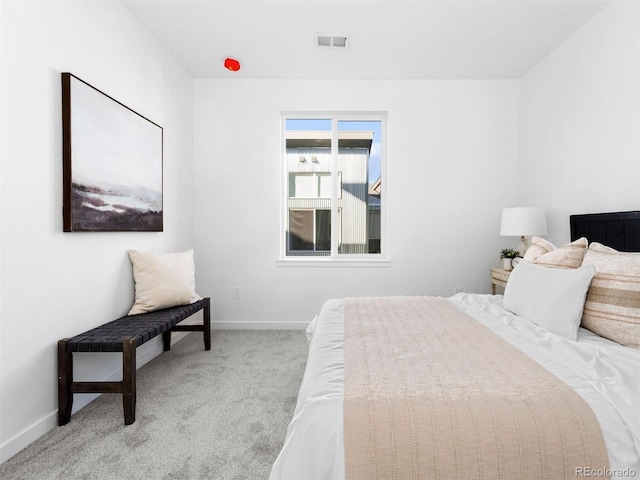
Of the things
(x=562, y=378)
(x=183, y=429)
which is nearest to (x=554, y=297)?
(x=562, y=378)

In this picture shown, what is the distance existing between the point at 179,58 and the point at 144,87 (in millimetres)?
690

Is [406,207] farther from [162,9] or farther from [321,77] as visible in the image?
[162,9]

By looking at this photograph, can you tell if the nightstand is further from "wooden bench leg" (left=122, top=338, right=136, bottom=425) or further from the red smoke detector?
the red smoke detector

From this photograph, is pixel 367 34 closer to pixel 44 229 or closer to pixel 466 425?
pixel 44 229

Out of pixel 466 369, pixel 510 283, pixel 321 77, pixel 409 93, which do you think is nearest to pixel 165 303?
pixel 466 369

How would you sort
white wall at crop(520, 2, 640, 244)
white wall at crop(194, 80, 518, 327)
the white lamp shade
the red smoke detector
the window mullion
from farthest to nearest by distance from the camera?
the window mullion, white wall at crop(194, 80, 518, 327), the red smoke detector, the white lamp shade, white wall at crop(520, 2, 640, 244)

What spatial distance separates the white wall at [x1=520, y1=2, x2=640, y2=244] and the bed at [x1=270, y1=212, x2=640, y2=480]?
113 cm

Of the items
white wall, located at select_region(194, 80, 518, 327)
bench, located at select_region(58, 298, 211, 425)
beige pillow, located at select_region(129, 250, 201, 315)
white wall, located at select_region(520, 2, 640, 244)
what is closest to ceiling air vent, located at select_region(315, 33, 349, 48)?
white wall, located at select_region(194, 80, 518, 327)

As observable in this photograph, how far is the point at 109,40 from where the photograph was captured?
227 cm

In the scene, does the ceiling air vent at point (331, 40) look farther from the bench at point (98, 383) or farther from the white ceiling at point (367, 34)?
the bench at point (98, 383)

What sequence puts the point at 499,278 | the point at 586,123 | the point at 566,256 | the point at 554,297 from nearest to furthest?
the point at 554,297, the point at 566,256, the point at 586,123, the point at 499,278

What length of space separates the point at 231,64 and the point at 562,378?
338cm

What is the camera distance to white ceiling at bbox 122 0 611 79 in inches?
95.4

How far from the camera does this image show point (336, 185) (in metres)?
3.79
